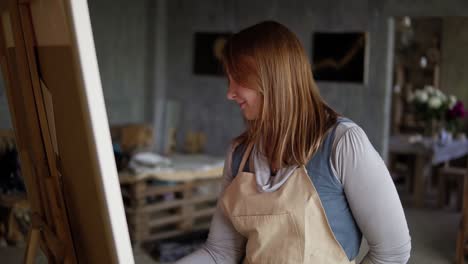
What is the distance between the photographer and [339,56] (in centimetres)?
644

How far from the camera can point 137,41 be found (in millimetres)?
7297

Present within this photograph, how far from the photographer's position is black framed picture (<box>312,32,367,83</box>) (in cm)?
628

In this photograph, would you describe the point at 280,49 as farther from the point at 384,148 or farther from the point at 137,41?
the point at 137,41

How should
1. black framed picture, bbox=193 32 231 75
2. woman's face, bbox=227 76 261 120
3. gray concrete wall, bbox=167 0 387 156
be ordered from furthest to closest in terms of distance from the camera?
black framed picture, bbox=193 32 231 75 < gray concrete wall, bbox=167 0 387 156 < woman's face, bbox=227 76 261 120

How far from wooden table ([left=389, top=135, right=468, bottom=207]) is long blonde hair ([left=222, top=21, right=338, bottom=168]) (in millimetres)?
5339

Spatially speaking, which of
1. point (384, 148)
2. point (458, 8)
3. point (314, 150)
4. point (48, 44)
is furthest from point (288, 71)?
point (384, 148)

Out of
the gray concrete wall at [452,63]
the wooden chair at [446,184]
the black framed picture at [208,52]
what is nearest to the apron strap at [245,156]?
the wooden chair at [446,184]

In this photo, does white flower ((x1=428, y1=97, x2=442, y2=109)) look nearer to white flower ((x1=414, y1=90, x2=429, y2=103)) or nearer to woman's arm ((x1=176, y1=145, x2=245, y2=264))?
white flower ((x1=414, y1=90, x2=429, y2=103))

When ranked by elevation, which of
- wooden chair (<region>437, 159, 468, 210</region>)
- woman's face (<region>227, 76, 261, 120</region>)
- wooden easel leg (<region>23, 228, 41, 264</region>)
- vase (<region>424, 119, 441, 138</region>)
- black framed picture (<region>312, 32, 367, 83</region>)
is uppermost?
woman's face (<region>227, 76, 261, 120</region>)

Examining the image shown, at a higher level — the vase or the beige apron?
the beige apron

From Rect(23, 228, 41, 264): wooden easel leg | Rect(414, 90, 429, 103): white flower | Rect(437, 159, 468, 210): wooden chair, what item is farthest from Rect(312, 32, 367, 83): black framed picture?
Rect(23, 228, 41, 264): wooden easel leg

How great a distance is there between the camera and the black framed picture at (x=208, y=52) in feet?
23.6

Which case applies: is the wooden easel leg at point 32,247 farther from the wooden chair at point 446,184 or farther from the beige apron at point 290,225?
the wooden chair at point 446,184

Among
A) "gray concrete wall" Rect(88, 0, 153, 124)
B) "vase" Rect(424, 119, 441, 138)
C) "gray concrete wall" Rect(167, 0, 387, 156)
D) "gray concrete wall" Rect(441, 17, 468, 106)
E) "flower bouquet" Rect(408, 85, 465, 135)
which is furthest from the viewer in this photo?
"gray concrete wall" Rect(441, 17, 468, 106)
